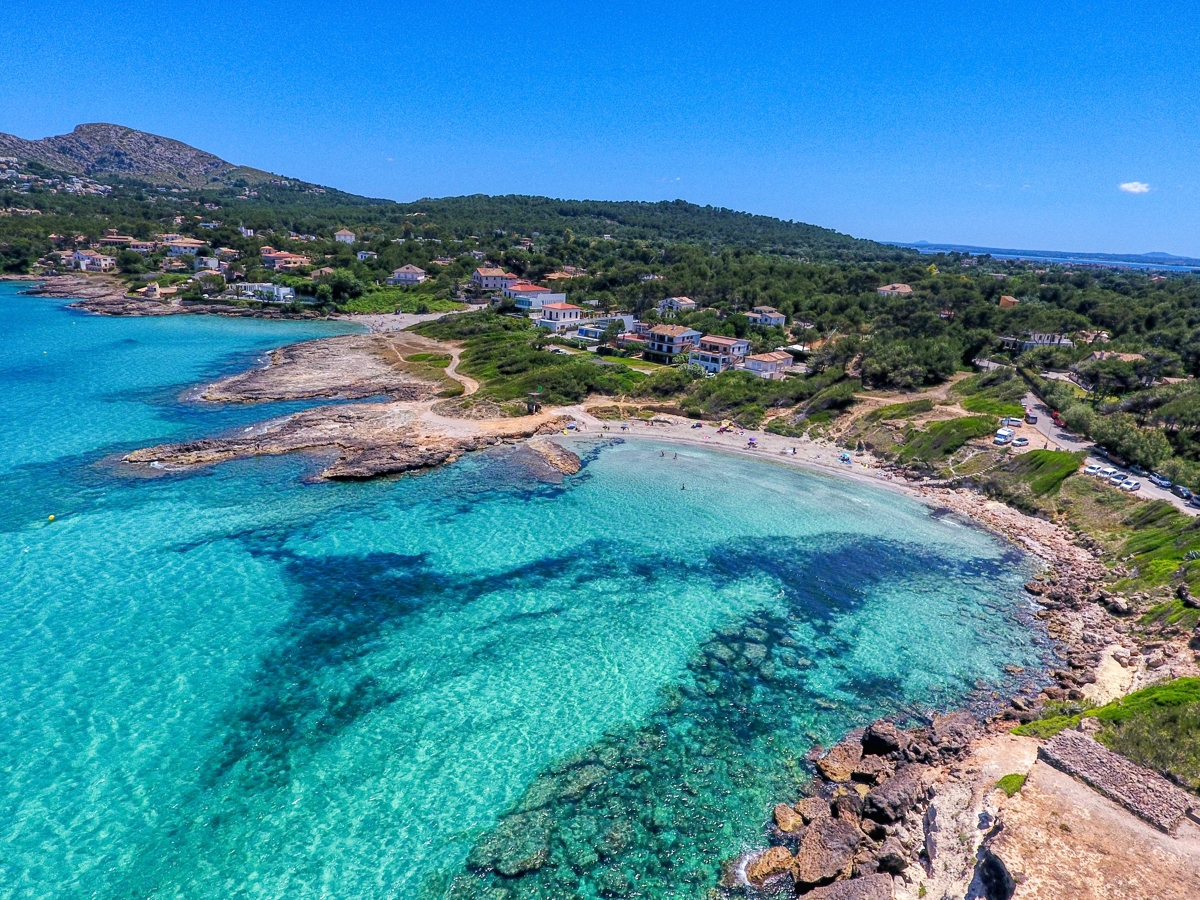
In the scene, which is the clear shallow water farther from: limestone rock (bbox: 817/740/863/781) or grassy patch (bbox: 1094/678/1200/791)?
grassy patch (bbox: 1094/678/1200/791)

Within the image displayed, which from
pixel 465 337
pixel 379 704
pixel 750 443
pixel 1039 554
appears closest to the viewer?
pixel 379 704

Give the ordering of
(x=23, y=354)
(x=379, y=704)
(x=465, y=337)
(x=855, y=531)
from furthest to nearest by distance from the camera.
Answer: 1. (x=465, y=337)
2. (x=23, y=354)
3. (x=855, y=531)
4. (x=379, y=704)

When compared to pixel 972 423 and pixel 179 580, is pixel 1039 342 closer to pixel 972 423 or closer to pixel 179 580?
pixel 972 423

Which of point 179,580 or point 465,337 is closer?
point 179,580

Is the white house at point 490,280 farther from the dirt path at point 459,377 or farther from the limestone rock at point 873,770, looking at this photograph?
the limestone rock at point 873,770

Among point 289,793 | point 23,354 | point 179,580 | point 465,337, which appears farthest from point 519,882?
point 23,354

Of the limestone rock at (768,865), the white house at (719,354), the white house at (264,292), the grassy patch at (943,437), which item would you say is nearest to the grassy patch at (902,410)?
the grassy patch at (943,437)

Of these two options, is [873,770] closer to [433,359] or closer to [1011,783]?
[1011,783]

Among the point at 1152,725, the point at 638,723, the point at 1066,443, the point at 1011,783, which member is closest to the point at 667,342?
the point at 1066,443
